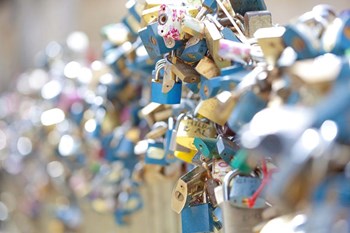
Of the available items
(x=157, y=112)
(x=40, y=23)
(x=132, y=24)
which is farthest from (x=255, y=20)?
(x=40, y=23)

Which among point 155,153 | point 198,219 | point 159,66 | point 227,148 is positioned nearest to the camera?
point 227,148

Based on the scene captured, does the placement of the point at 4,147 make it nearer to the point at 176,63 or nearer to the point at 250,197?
the point at 176,63

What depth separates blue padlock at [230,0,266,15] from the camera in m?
1.48

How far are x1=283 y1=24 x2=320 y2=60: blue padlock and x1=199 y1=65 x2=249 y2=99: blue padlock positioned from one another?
133 millimetres

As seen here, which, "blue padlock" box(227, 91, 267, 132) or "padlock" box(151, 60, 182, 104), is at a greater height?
"blue padlock" box(227, 91, 267, 132)

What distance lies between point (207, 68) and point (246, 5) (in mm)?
141

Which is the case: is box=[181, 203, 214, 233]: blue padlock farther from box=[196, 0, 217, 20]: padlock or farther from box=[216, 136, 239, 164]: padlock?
box=[196, 0, 217, 20]: padlock

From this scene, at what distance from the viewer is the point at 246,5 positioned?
149 centimetres

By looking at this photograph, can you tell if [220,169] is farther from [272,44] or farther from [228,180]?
[272,44]

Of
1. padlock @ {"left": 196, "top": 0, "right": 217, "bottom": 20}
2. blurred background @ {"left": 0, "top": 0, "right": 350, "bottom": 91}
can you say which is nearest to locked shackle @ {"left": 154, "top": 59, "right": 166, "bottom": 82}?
padlock @ {"left": 196, "top": 0, "right": 217, "bottom": 20}

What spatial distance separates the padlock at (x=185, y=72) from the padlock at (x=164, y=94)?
0.04 metres

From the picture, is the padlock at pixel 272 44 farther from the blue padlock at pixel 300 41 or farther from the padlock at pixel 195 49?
the padlock at pixel 195 49

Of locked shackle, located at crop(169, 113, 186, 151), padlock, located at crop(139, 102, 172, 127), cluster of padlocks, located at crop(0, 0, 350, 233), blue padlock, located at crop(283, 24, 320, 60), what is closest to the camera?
cluster of padlocks, located at crop(0, 0, 350, 233)

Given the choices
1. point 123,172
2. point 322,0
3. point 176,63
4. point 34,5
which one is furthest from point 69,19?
point 176,63
